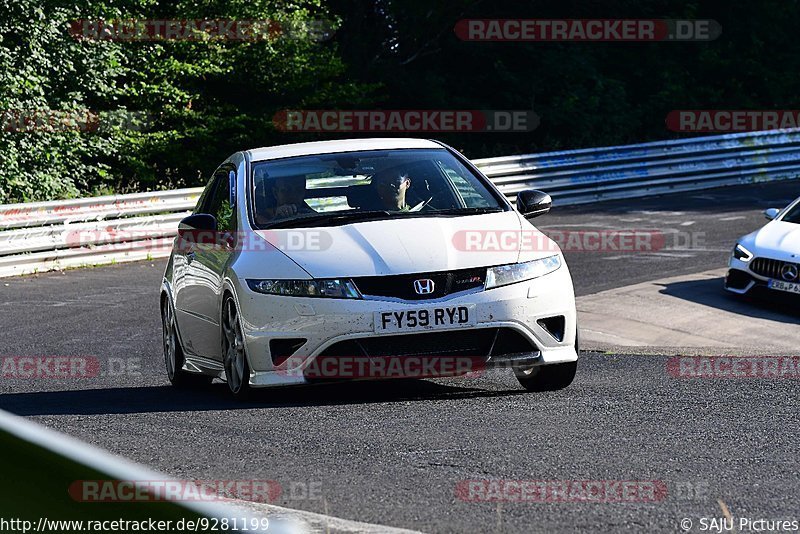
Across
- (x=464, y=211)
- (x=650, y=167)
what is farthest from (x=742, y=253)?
(x=650, y=167)

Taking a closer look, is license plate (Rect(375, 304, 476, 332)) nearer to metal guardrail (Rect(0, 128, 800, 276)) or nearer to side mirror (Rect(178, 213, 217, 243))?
side mirror (Rect(178, 213, 217, 243))

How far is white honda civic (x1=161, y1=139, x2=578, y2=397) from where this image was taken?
7.63 metres

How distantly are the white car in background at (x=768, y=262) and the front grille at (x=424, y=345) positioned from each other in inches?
319

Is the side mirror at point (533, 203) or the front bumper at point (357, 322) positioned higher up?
the side mirror at point (533, 203)

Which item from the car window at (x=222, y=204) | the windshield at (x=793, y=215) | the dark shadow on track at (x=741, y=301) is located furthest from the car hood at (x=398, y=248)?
the windshield at (x=793, y=215)

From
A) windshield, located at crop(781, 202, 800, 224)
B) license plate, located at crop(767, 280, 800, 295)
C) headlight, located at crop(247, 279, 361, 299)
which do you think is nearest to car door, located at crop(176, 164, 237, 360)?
headlight, located at crop(247, 279, 361, 299)

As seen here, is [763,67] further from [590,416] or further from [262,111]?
[590,416]

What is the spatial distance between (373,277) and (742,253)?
30.0 feet

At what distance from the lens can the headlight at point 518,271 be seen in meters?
7.74

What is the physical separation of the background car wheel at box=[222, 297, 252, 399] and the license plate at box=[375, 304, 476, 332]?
2.95 ft

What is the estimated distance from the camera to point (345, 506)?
16.8 ft

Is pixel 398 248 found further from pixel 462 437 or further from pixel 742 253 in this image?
pixel 742 253

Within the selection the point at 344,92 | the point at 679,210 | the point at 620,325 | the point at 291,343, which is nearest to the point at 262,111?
the point at 344,92

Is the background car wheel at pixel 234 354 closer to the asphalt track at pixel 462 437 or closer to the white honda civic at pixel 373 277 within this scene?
the white honda civic at pixel 373 277
